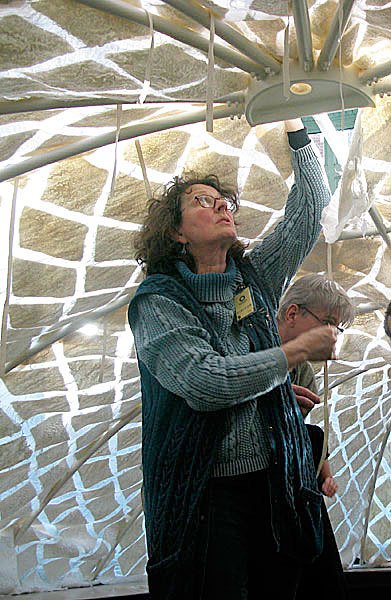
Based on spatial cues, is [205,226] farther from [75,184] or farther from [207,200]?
[75,184]

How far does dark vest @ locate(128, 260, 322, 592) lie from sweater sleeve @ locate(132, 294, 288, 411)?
0.10m

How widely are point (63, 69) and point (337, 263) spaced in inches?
138

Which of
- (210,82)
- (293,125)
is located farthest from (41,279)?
(210,82)

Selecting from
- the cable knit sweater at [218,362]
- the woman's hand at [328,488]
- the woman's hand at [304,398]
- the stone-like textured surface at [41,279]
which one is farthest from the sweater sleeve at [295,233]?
the stone-like textured surface at [41,279]

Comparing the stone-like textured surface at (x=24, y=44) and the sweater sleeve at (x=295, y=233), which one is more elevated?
the stone-like textured surface at (x=24, y=44)

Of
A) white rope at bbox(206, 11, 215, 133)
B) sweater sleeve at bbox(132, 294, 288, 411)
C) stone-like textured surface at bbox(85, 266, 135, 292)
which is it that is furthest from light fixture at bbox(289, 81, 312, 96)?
stone-like textured surface at bbox(85, 266, 135, 292)

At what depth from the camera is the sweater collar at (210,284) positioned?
2.93m

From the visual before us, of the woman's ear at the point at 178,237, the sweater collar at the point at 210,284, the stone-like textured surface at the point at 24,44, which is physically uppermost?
the stone-like textured surface at the point at 24,44

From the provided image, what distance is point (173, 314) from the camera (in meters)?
2.79

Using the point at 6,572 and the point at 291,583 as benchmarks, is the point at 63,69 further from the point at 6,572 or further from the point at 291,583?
the point at 6,572

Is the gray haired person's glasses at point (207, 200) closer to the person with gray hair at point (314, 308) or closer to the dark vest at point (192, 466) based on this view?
the dark vest at point (192, 466)

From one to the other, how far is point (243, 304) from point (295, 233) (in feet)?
1.57

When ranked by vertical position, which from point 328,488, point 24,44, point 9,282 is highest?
point 24,44

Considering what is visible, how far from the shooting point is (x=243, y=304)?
2975mm
